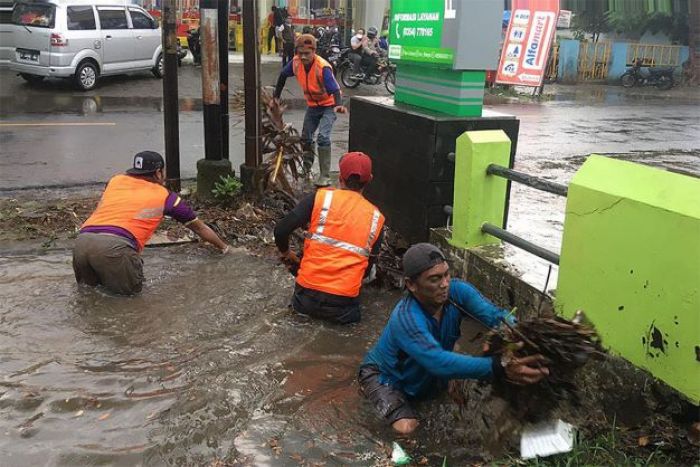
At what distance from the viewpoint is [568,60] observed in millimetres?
27031

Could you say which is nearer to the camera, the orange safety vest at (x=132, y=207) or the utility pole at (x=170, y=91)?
the orange safety vest at (x=132, y=207)

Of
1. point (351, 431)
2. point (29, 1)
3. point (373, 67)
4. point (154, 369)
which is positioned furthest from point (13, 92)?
point (351, 431)

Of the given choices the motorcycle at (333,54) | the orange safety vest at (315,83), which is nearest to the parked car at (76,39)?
the motorcycle at (333,54)

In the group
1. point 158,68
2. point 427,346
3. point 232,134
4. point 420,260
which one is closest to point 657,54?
point 158,68

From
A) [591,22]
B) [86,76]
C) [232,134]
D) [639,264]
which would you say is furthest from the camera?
[591,22]

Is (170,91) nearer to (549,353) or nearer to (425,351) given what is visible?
(425,351)

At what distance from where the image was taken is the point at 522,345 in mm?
3016

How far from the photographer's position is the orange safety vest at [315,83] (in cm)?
835

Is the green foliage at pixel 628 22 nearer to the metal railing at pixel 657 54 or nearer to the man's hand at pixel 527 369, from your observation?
the metal railing at pixel 657 54

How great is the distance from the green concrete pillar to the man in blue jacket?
1433mm

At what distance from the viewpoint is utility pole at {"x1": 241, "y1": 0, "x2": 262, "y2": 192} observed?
6957 mm

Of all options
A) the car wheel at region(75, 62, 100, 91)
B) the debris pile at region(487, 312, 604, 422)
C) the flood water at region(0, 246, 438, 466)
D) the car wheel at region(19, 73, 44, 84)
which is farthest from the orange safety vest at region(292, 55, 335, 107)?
the car wheel at region(19, 73, 44, 84)

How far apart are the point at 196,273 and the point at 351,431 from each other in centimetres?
264

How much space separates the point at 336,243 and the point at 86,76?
45.2 ft
